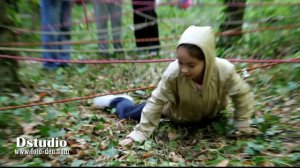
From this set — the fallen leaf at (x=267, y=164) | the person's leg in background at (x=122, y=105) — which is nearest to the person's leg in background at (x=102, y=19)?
the person's leg in background at (x=122, y=105)

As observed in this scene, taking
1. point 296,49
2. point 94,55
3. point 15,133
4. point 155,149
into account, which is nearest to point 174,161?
point 155,149

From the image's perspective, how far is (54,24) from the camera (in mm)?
4332

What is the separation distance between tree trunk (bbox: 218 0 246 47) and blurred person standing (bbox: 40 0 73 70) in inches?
60.9

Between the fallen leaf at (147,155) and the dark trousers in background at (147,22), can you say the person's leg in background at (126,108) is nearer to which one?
the fallen leaf at (147,155)

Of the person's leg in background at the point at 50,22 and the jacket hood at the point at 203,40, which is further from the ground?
the person's leg in background at the point at 50,22

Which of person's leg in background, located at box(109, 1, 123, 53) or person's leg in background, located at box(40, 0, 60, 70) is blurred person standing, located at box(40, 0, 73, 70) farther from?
person's leg in background, located at box(109, 1, 123, 53)

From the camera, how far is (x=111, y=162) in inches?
78.6

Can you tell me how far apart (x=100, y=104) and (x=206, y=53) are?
124 cm

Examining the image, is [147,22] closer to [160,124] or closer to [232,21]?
[232,21]

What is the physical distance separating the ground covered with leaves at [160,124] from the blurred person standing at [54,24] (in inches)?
9.7

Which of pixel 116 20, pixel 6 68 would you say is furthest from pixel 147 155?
pixel 116 20

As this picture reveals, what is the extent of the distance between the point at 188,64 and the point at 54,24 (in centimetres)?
251

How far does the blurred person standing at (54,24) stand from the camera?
4.23 meters

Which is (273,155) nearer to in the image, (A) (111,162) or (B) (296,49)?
(A) (111,162)
